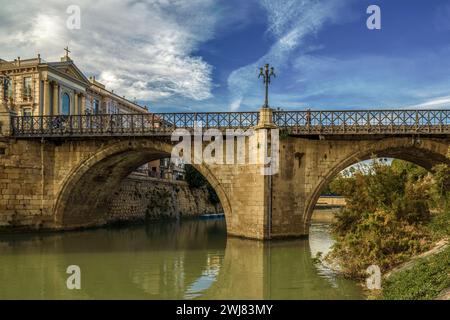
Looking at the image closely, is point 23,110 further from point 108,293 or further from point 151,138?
point 108,293

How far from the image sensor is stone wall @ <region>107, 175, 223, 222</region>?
1193 inches

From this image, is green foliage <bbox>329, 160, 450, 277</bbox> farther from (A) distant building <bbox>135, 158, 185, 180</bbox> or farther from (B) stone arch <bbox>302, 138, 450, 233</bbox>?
(A) distant building <bbox>135, 158, 185, 180</bbox>

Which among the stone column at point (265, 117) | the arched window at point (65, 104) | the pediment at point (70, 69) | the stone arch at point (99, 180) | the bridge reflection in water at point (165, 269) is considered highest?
the pediment at point (70, 69)

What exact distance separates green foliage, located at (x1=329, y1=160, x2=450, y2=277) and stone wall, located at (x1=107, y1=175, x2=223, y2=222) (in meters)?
20.0

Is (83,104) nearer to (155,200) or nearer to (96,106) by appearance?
(96,106)

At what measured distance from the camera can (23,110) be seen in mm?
31844

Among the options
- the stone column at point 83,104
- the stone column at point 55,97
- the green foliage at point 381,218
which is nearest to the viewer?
the green foliage at point 381,218

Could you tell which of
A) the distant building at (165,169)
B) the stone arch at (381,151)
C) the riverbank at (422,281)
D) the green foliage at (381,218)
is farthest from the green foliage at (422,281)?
the distant building at (165,169)

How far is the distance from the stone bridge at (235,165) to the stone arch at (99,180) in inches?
2.4

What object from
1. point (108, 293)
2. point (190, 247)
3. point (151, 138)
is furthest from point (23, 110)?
point (108, 293)

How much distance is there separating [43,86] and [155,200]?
44.0 ft

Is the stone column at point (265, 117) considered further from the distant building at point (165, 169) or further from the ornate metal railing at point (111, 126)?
the distant building at point (165, 169)

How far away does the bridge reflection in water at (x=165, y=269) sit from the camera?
10.9 m

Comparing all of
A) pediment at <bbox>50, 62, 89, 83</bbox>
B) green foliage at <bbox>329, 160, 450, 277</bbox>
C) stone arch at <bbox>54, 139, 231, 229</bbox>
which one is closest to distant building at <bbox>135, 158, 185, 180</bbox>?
pediment at <bbox>50, 62, 89, 83</bbox>
